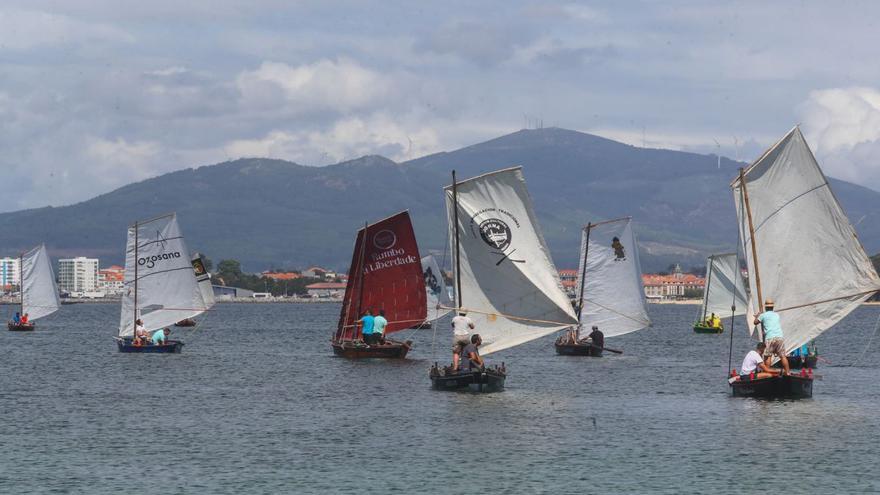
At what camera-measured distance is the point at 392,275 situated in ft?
260

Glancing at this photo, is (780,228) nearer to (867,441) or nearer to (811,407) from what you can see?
(811,407)

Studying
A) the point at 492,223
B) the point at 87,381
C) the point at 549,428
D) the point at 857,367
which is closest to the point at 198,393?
the point at 87,381

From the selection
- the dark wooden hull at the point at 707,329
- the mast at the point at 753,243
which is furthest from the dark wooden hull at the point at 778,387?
the dark wooden hull at the point at 707,329

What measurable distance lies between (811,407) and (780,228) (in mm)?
6901

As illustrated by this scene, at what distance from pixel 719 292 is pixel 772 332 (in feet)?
306

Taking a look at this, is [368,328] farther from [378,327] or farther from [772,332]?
[772,332]

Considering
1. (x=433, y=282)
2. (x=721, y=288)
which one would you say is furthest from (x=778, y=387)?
(x=721, y=288)

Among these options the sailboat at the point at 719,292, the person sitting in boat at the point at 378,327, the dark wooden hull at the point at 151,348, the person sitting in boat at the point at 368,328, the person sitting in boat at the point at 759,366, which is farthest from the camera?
the sailboat at the point at 719,292

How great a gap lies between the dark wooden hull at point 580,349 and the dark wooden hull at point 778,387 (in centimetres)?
3171

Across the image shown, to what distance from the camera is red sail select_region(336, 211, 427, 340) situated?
259 feet

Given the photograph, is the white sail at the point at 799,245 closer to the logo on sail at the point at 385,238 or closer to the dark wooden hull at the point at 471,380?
the dark wooden hull at the point at 471,380

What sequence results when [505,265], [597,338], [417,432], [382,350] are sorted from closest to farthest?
[417,432], [505,265], [382,350], [597,338]

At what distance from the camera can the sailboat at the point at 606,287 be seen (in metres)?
88.8

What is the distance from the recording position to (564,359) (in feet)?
287
